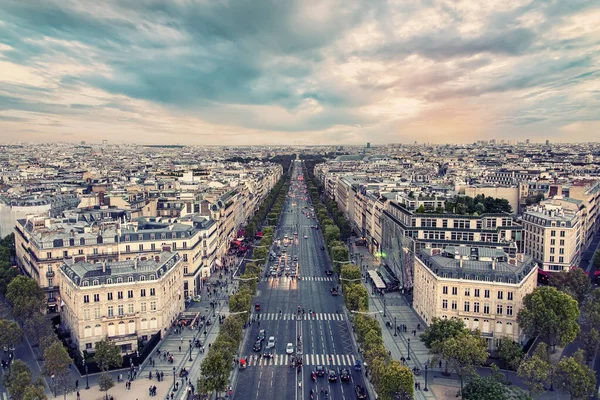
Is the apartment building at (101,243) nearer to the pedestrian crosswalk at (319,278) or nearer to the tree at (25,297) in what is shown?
the tree at (25,297)

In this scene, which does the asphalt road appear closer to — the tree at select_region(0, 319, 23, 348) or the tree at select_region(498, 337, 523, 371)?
the tree at select_region(498, 337, 523, 371)

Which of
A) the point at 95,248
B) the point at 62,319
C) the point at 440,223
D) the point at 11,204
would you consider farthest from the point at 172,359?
the point at 11,204

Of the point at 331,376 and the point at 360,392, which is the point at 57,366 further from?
the point at 360,392

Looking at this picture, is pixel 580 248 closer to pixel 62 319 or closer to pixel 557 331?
pixel 557 331

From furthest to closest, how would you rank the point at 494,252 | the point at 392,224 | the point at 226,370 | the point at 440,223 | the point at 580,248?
the point at 580,248 → the point at 392,224 → the point at 440,223 → the point at 494,252 → the point at 226,370

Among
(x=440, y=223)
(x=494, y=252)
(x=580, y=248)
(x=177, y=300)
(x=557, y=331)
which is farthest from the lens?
(x=580, y=248)

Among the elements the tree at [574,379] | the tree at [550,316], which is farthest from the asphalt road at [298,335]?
the tree at [550,316]
